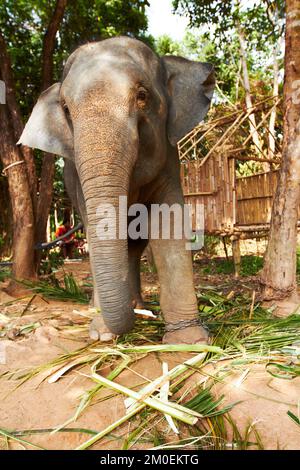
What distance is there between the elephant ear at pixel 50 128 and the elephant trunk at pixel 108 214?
26.7 inches

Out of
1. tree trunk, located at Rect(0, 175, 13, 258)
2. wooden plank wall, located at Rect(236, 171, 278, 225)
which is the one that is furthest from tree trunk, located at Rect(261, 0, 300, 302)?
tree trunk, located at Rect(0, 175, 13, 258)

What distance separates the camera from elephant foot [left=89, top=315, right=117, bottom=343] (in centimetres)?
299

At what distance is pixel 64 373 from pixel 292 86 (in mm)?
3002

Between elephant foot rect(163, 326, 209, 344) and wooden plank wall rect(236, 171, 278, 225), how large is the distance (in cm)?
524

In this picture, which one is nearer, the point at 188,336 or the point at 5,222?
the point at 188,336

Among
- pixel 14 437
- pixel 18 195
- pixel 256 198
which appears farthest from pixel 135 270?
pixel 256 198

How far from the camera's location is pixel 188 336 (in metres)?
2.86

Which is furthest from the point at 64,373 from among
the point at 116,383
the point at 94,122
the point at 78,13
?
the point at 78,13

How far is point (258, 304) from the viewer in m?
3.63

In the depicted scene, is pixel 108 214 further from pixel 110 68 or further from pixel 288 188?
pixel 288 188

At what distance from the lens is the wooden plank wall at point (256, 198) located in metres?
7.98

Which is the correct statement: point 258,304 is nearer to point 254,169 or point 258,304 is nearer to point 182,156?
point 182,156

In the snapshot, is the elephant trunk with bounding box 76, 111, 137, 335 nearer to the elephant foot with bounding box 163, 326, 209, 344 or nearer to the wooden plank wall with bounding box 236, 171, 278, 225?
the elephant foot with bounding box 163, 326, 209, 344

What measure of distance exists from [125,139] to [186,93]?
900 mm
